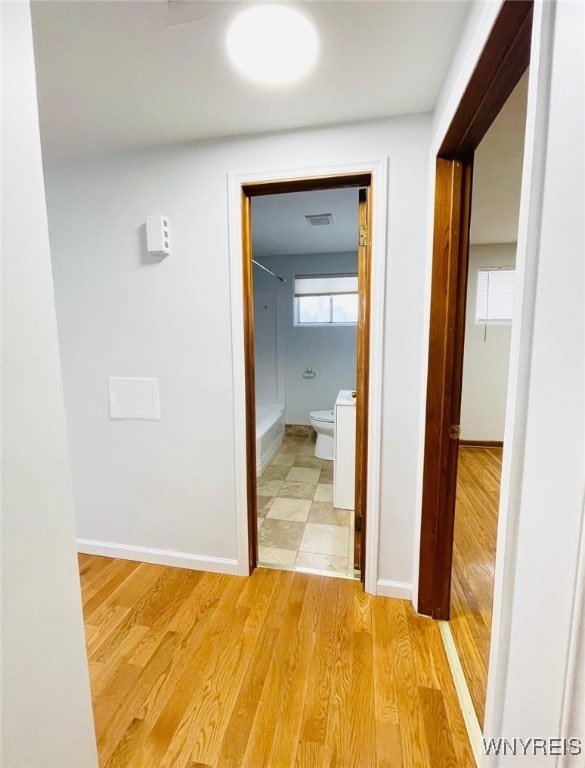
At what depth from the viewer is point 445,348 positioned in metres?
1.45

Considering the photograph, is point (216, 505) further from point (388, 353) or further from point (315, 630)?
point (388, 353)

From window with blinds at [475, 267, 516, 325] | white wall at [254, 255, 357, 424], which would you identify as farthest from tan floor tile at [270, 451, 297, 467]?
window with blinds at [475, 267, 516, 325]

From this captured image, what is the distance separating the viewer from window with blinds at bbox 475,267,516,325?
154 inches

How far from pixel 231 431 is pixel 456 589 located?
150cm

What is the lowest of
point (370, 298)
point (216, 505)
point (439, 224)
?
point (216, 505)

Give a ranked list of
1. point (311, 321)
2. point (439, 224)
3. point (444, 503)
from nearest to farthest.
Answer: point (439, 224) → point (444, 503) → point (311, 321)

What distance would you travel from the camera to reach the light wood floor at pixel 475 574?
1.42 meters

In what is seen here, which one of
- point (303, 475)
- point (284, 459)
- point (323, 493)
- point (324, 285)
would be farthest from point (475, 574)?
point (324, 285)

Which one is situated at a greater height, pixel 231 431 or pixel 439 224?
pixel 439 224

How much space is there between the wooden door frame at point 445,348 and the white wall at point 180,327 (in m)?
0.14

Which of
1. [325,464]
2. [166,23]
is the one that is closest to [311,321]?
[325,464]

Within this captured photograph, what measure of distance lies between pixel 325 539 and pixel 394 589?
1.95 ft

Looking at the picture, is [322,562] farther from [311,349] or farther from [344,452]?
[311,349]

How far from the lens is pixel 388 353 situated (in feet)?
5.40
